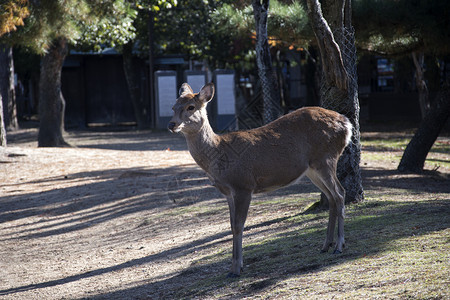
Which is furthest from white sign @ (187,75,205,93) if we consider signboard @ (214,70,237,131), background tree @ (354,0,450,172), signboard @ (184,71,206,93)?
background tree @ (354,0,450,172)

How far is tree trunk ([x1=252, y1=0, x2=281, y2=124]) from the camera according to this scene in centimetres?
1142

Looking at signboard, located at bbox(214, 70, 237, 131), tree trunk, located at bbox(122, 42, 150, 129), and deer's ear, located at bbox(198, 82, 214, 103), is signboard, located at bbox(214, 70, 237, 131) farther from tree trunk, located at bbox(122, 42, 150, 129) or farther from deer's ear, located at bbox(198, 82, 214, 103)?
deer's ear, located at bbox(198, 82, 214, 103)

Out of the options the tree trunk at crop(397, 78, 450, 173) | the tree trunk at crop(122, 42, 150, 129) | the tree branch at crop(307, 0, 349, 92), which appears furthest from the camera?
the tree trunk at crop(122, 42, 150, 129)

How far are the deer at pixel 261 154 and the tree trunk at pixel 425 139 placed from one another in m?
6.50

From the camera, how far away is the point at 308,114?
19.3 feet

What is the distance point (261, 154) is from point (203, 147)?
589mm

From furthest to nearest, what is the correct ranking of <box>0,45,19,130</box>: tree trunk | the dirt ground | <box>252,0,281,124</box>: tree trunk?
1. <box>0,45,19,130</box>: tree trunk
2. <box>252,0,281,124</box>: tree trunk
3. the dirt ground

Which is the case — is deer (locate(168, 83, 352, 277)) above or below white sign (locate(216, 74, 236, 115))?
below

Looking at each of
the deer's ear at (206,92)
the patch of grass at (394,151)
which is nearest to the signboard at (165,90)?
the patch of grass at (394,151)

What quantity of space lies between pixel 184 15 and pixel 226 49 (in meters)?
2.40

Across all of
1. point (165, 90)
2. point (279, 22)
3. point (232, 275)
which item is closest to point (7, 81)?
point (165, 90)

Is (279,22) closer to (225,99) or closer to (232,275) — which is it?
(225,99)

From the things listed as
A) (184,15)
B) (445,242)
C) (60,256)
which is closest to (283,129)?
(445,242)

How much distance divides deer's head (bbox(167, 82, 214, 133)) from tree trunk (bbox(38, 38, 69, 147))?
1247 cm
